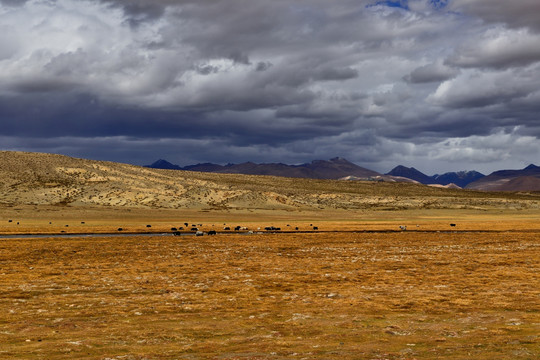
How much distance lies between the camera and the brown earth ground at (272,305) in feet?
42.1

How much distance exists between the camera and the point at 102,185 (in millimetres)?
142000

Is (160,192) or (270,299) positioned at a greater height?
(160,192)

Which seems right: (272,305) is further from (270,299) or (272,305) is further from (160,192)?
(160,192)

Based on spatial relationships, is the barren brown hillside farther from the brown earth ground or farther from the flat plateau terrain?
the brown earth ground

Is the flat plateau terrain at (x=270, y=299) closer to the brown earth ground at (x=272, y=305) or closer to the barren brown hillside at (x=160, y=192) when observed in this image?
the brown earth ground at (x=272, y=305)

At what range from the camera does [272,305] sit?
1891cm

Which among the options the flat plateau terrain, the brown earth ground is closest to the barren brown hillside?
the flat plateau terrain

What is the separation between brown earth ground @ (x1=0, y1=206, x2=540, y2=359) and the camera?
1282 centimetres

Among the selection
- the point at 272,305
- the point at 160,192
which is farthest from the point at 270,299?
the point at 160,192

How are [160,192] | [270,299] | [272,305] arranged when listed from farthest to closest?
[160,192], [270,299], [272,305]

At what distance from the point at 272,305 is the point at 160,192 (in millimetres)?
129659

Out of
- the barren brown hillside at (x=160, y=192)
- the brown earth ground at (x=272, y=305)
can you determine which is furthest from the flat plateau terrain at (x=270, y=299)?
the barren brown hillside at (x=160, y=192)

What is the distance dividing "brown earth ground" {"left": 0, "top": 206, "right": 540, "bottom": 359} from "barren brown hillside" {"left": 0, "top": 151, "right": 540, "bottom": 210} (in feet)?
307

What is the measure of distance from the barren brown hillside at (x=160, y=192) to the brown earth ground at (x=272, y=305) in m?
93.7
